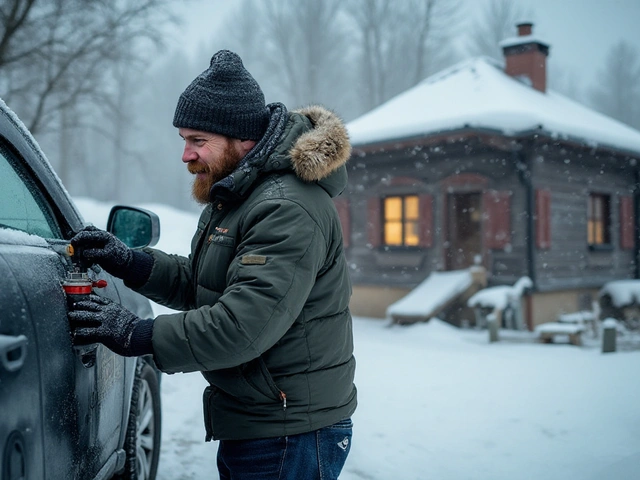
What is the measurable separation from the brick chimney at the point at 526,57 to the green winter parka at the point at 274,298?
14610 millimetres

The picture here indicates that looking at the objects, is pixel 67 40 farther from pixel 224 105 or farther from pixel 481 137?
pixel 224 105

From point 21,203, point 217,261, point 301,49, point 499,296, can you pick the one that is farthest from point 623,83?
point 21,203

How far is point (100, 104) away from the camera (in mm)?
17922

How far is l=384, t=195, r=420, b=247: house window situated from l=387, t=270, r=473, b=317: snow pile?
133 cm

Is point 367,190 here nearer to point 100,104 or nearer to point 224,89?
point 100,104

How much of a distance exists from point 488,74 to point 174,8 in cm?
858

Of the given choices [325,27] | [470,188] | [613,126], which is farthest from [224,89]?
[325,27]

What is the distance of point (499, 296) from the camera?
11758 mm

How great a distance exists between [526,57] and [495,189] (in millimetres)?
4641

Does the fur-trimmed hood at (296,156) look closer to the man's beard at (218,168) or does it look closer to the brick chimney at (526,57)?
the man's beard at (218,168)

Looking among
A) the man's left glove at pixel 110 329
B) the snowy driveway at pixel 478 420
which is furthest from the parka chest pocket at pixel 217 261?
the snowy driveway at pixel 478 420

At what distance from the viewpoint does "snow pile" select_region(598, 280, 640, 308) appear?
14938 mm

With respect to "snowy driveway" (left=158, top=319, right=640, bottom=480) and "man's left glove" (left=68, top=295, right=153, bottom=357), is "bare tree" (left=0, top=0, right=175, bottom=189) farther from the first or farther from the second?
"man's left glove" (left=68, top=295, right=153, bottom=357)

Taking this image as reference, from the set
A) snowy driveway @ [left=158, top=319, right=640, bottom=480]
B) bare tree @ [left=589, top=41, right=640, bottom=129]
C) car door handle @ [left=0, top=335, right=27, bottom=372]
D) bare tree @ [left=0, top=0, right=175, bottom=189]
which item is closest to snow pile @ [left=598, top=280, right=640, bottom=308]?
snowy driveway @ [left=158, top=319, right=640, bottom=480]
